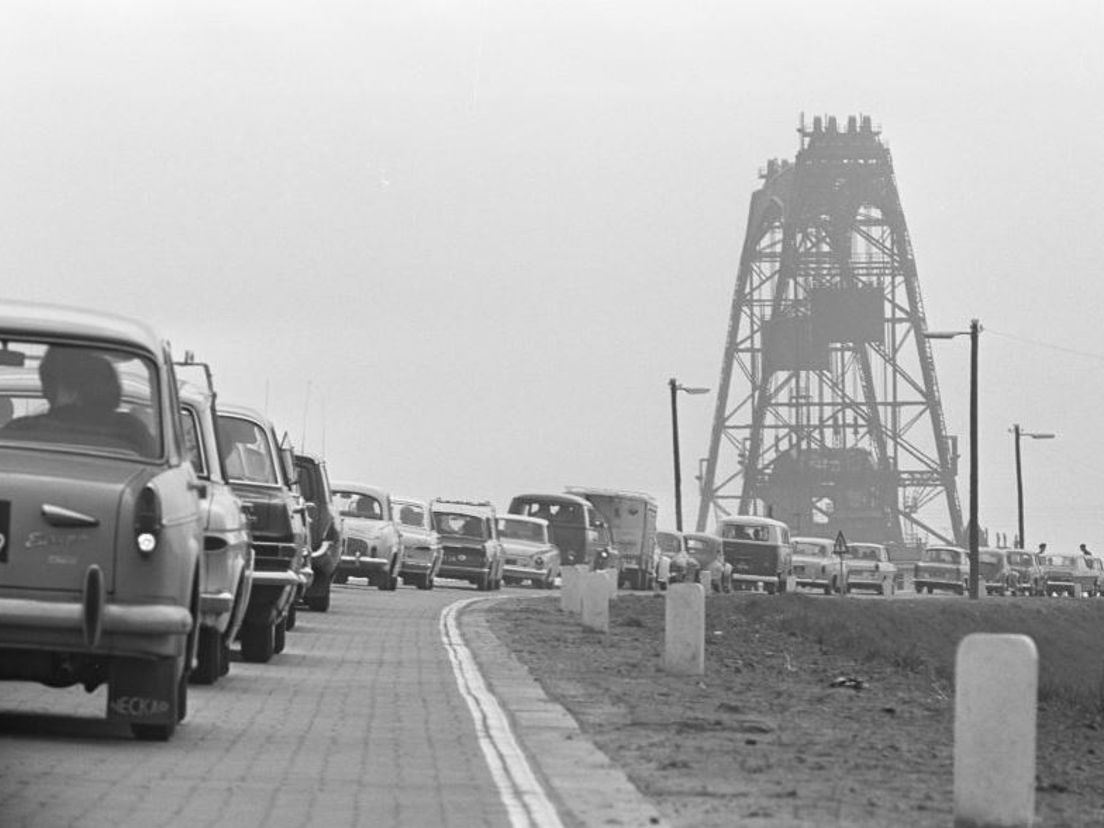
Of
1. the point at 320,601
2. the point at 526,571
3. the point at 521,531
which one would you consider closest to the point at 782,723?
the point at 320,601

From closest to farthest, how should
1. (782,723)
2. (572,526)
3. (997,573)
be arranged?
(782,723)
(572,526)
(997,573)

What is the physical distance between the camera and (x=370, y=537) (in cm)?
4744

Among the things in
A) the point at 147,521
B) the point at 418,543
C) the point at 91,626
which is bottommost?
the point at 91,626

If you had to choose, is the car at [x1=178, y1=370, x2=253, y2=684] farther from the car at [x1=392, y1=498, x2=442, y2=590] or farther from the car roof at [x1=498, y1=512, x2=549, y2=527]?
the car roof at [x1=498, y1=512, x2=549, y2=527]

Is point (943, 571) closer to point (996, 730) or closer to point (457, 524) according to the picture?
point (457, 524)

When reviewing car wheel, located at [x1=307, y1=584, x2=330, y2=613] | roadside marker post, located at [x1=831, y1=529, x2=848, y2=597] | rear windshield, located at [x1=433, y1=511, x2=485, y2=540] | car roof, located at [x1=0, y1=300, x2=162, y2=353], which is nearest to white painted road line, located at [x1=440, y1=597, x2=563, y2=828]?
car roof, located at [x1=0, y1=300, x2=162, y2=353]

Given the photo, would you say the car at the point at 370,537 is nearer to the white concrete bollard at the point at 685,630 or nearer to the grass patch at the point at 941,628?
the grass patch at the point at 941,628

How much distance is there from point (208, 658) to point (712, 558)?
197 feet

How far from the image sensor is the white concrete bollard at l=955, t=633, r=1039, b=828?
11031 millimetres

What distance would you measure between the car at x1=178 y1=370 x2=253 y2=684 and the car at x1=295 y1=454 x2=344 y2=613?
10617mm

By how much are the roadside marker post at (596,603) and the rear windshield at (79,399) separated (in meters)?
19.7

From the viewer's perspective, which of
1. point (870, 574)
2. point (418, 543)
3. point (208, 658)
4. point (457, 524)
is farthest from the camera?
point (870, 574)

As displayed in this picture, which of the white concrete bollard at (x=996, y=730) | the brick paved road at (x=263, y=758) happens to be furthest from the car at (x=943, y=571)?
the white concrete bollard at (x=996, y=730)

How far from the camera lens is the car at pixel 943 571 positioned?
91562mm
